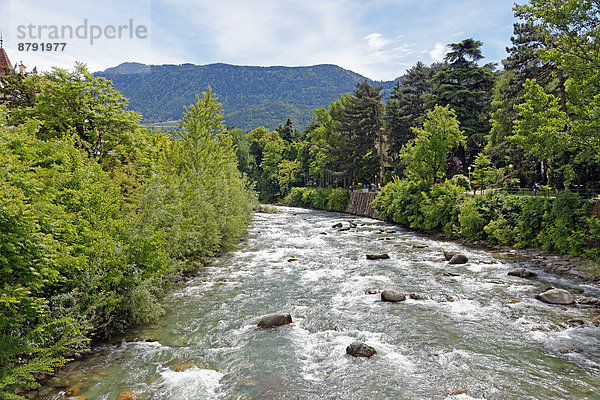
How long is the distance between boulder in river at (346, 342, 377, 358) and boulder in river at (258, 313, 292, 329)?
103 inches

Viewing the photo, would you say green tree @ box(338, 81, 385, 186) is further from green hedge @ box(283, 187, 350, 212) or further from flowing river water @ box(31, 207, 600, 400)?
flowing river water @ box(31, 207, 600, 400)

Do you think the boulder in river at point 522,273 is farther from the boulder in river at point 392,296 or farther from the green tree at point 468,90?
the green tree at point 468,90

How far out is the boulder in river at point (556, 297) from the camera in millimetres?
13125

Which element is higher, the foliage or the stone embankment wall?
the foliage

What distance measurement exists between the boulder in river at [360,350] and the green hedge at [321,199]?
168 feet

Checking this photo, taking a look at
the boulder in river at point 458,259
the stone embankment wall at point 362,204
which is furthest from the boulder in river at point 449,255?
the stone embankment wall at point 362,204

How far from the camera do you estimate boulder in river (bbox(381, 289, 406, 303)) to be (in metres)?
13.7

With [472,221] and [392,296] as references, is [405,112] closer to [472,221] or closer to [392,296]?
[472,221]

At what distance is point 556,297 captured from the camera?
523 inches

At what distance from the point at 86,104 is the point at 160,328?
34.5ft

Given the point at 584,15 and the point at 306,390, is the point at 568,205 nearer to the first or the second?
the point at 584,15

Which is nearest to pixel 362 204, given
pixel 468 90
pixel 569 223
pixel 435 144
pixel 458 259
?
pixel 435 144

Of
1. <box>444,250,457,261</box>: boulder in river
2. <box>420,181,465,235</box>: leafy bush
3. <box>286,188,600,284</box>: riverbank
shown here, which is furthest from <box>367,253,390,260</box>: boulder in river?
<box>420,181,465,235</box>: leafy bush

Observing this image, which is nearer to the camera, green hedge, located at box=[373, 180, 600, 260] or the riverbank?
the riverbank
